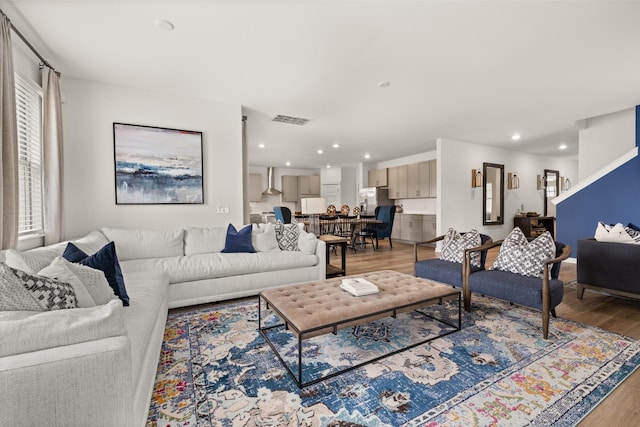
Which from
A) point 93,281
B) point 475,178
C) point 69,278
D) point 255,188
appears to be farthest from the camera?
point 255,188

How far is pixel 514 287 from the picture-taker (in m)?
2.54

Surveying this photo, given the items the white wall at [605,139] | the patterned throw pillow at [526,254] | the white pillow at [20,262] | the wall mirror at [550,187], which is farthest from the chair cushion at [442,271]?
the wall mirror at [550,187]

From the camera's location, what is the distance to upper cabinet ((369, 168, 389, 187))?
9.19 meters

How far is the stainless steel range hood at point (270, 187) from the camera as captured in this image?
10.1m

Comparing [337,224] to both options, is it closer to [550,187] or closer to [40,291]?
[40,291]

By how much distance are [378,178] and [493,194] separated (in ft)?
10.9

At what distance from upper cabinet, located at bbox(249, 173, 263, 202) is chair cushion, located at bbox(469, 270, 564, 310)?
26.0 ft

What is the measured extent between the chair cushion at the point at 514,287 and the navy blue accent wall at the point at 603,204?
11.4 feet

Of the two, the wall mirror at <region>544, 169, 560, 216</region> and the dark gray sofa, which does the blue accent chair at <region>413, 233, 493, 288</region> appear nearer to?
the dark gray sofa

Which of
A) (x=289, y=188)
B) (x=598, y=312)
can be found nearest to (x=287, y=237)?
(x=598, y=312)

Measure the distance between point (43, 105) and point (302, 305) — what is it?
3.48m

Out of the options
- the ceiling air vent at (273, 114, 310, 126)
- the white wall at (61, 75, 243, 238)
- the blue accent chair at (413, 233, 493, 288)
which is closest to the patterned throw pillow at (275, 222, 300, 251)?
the white wall at (61, 75, 243, 238)

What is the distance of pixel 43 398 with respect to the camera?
978 millimetres

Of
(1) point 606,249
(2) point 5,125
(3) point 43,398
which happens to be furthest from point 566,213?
(2) point 5,125
